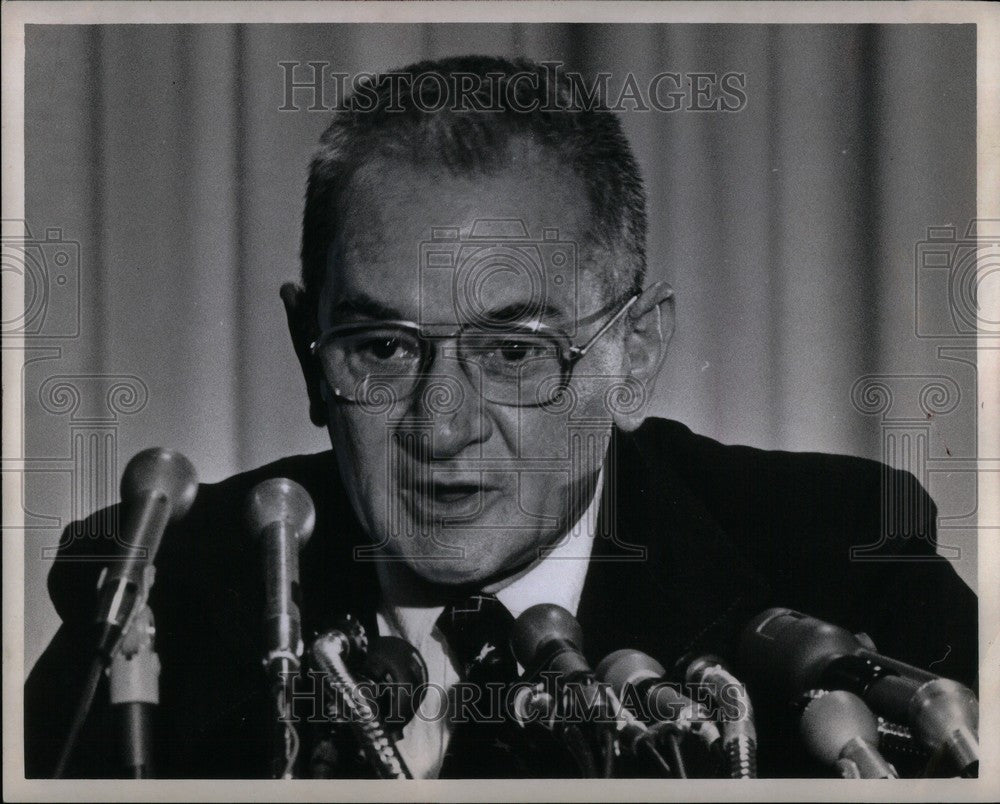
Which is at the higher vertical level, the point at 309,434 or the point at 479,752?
the point at 309,434

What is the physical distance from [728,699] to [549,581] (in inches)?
18.3

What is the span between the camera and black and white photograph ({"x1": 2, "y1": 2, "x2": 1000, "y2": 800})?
215 cm

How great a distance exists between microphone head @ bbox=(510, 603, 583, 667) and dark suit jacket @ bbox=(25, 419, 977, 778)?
0.04 metres

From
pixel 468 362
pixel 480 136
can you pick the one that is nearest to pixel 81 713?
pixel 468 362

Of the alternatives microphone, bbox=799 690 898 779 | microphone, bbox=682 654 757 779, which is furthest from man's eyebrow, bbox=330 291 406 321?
microphone, bbox=799 690 898 779

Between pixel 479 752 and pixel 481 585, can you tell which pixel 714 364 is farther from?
pixel 479 752

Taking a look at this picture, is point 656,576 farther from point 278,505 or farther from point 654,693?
point 278,505

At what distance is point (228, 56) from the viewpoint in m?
2.23

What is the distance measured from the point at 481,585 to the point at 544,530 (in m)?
0.18

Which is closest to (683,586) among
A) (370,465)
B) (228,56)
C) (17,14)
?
(370,465)

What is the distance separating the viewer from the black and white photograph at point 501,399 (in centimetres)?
215

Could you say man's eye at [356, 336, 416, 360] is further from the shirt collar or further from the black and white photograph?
the shirt collar

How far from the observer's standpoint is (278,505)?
2.21 metres

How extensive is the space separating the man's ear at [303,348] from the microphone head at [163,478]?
0.31 metres
